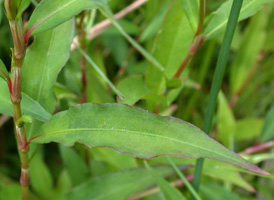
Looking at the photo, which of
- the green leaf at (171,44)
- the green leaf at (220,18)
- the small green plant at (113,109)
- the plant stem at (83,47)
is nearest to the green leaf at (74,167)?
the small green plant at (113,109)

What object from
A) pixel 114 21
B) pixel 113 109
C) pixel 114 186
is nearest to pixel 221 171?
pixel 114 186

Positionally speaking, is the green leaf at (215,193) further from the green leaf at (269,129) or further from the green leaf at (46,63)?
the green leaf at (46,63)

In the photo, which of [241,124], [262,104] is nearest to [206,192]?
[241,124]

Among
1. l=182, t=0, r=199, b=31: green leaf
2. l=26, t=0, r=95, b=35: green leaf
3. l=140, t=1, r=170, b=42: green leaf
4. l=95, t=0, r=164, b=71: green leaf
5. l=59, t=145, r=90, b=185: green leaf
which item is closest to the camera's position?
l=95, t=0, r=164, b=71: green leaf

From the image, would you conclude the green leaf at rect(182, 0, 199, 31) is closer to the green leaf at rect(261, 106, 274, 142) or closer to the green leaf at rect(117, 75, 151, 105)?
the green leaf at rect(117, 75, 151, 105)

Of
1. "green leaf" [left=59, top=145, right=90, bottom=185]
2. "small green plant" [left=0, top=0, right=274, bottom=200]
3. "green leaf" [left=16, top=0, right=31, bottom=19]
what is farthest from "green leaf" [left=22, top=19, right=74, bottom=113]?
"green leaf" [left=59, top=145, right=90, bottom=185]

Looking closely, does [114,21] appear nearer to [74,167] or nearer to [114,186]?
[114,186]
